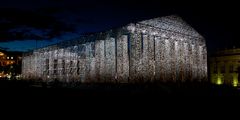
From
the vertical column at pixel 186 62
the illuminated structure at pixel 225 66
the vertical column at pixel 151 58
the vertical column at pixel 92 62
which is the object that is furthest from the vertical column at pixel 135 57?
the illuminated structure at pixel 225 66

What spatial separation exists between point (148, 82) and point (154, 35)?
19.5ft

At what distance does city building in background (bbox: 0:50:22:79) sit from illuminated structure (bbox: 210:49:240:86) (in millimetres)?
49611

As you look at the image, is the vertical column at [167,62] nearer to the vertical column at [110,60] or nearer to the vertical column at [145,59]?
the vertical column at [145,59]

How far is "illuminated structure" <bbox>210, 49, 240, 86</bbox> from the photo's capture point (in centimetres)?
4794

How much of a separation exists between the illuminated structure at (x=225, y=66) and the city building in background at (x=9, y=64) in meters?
49.6

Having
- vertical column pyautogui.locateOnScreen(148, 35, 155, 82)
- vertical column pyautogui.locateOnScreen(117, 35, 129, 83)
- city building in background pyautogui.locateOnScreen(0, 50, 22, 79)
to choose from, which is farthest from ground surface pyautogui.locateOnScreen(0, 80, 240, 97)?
city building in background pyautogui.locateOnScreen(0, 50, 22, 79)

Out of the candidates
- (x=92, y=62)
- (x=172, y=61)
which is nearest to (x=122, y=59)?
(x=92, y=62)

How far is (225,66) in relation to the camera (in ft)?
164

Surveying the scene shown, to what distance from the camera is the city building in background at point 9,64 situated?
79375 millimetres

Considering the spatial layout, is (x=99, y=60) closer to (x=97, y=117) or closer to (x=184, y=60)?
(x=184, y=60)

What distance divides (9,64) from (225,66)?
68.6 m

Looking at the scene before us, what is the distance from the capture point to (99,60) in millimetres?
32312

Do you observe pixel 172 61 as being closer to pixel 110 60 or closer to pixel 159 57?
pixel 159 57

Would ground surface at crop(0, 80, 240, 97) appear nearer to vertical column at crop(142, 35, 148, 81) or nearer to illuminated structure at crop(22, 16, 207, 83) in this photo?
illuminated structure at crop(22, 16, 207, 83)
